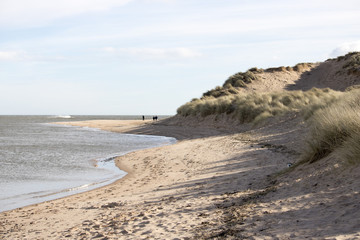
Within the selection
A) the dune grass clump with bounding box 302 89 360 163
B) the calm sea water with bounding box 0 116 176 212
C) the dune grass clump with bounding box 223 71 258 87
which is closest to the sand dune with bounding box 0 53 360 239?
the dune grass clump with bounding box 302 89 360 163

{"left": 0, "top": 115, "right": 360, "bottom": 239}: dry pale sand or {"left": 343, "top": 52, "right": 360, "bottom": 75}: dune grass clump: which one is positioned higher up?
{"left": 343, "top": 52, "right": 360, "bottom": 75}: dune grass clump

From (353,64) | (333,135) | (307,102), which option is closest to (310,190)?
(333,135)

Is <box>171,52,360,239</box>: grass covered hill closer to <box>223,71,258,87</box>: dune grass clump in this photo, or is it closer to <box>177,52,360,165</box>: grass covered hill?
<box>177,52,360,165</box>: grass covered hill

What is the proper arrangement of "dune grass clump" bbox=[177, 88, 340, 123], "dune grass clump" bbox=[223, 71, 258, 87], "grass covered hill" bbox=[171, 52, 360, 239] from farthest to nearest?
"dune grass clump" bbox=[223, 71, 258, 87], "dune grass clump" bbox=[177, 88, 340, 123], "grass covered hill" bbox=[171, 52, 360, 239]

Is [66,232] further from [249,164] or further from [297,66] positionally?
[297,66]

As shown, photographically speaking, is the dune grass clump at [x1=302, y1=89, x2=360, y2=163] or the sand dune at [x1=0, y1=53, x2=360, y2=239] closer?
the sand dune at [x1=0, y1=53, x2=360, y2=239]

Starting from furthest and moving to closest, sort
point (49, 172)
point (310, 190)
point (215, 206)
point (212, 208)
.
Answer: point (49, 172) → point (215, 206) → point (212, 208) → point (310, 190)

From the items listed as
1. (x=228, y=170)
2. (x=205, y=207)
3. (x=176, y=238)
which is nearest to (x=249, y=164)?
(x=228, y=170)

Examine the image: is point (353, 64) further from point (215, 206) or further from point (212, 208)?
point (212, 208)

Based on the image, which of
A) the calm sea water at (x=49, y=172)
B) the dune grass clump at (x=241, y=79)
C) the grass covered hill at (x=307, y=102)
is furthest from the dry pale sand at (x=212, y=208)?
the dune grass clump at (x=241, y=79)

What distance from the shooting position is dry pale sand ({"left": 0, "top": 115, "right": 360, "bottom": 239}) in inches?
195

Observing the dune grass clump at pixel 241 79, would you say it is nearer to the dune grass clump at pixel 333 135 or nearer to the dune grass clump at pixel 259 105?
the dune grass clump at pixel 259 105

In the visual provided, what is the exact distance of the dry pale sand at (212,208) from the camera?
4941 millimetres

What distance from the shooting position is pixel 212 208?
646 centimetres
